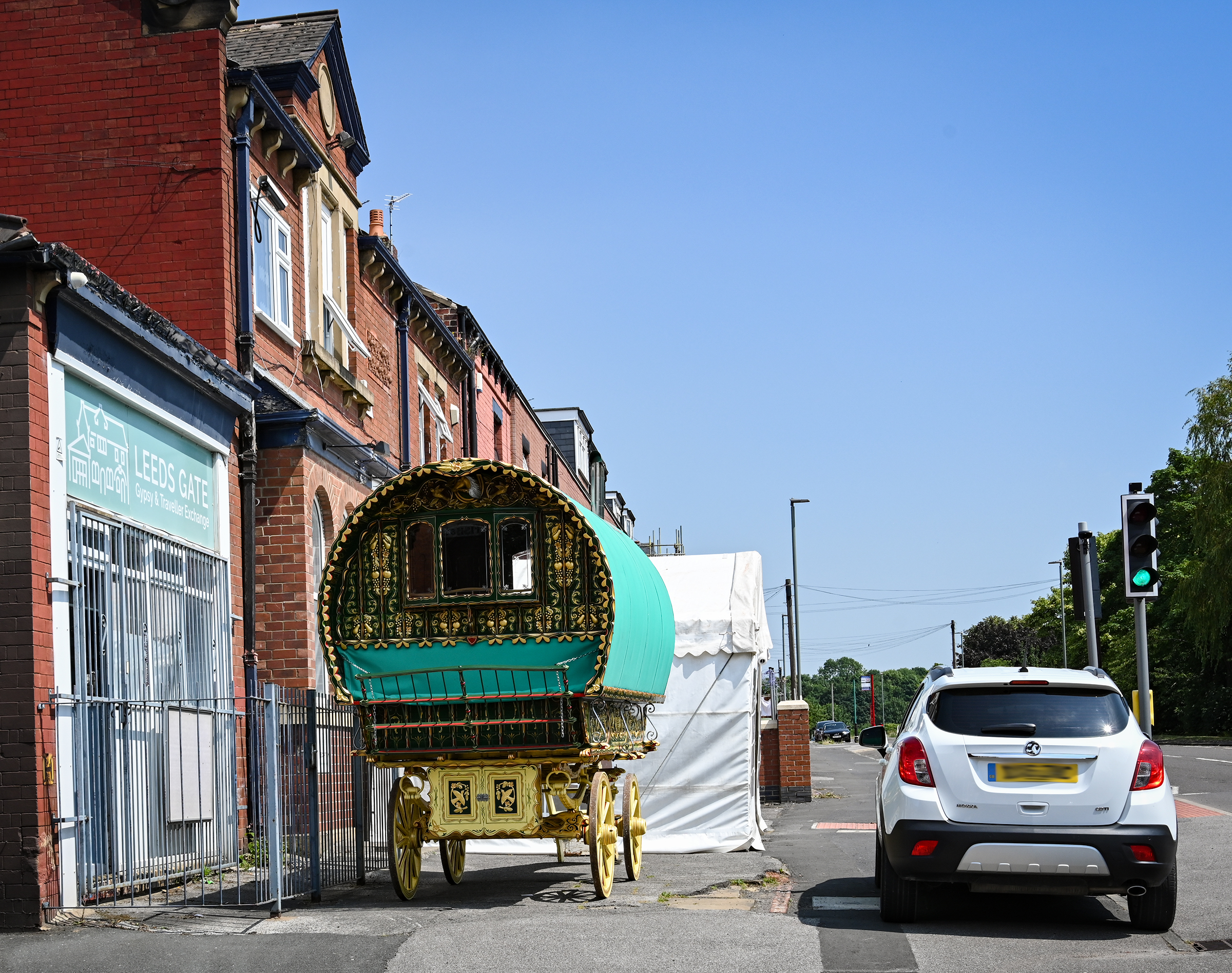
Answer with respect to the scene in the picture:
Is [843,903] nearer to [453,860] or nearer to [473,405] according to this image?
[453,860]

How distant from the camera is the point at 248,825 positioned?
508 inches

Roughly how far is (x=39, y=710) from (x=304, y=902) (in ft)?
8.22

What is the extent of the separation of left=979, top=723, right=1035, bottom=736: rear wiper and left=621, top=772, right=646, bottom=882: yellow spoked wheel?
3.74 metres

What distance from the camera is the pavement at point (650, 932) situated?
8336 mm

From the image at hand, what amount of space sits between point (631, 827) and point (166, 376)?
18.3 ft

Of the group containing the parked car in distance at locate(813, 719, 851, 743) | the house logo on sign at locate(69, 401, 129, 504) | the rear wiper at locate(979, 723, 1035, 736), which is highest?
the house logo on sign at locate(69, 401, 129, 504)

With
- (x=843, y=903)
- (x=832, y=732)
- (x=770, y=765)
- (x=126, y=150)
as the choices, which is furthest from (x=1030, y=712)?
(x=832, y=732)

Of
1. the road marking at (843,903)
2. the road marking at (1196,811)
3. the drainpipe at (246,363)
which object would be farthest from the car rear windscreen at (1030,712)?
the road marking at (1196,811)

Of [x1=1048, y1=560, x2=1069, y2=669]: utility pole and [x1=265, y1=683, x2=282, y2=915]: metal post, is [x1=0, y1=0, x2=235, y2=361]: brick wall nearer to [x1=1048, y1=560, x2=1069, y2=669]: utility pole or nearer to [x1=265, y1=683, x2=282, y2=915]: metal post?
[x1=265, y1=683, x2=282, y2=915]: metal post

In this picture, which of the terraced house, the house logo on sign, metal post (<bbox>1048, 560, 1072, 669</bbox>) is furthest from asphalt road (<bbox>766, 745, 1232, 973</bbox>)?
metal post (<bbox>1048, 560, 1072, 669</bbox>)

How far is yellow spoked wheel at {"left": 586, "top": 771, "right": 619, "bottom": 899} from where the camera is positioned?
1094 cm

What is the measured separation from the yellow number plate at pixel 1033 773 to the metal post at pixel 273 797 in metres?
4.71

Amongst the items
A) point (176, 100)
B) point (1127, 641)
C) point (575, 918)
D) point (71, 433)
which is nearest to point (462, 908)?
point (575, 918)

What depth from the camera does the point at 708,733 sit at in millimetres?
16406
